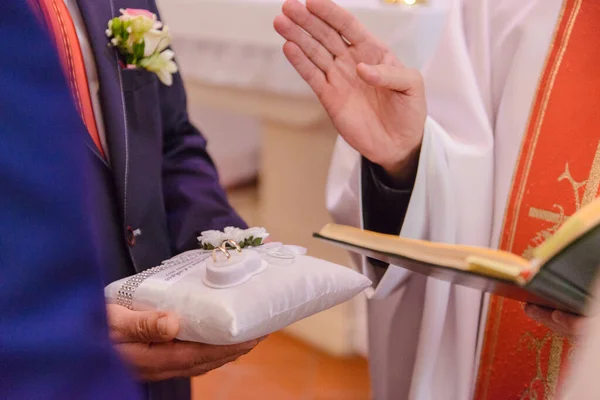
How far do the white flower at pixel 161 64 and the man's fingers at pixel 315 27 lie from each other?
224mm

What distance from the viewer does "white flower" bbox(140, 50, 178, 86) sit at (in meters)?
1.02

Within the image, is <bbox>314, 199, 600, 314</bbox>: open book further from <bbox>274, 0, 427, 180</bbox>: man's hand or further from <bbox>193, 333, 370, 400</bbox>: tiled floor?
<bbox>193, 333, 370, 400</bbox>: tiled floor

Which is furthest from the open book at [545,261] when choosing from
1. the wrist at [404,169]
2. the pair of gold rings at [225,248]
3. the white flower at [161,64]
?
the white flower at [161,64]

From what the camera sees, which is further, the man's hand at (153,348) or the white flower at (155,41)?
the white flower at (155,41)

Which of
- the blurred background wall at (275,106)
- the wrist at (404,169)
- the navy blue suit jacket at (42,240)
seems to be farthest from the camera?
the blurred background wall at (275,106)

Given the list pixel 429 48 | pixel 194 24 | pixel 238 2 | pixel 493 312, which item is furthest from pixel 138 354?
pixel 194 24

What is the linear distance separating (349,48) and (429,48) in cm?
91

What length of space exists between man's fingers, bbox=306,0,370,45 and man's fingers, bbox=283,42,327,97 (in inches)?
2.9

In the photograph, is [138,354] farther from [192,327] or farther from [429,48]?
[429,48]

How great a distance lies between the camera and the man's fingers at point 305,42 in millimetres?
1068

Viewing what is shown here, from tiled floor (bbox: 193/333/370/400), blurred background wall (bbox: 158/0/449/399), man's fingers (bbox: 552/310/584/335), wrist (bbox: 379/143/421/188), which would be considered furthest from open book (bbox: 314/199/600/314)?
tiled floor (bbox: 193/333/370/400)

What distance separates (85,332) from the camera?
0.61 metres

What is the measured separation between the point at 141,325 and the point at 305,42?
595mm

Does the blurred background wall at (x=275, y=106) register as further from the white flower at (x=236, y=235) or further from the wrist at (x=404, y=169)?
the white flower at (x=236, y=235)
